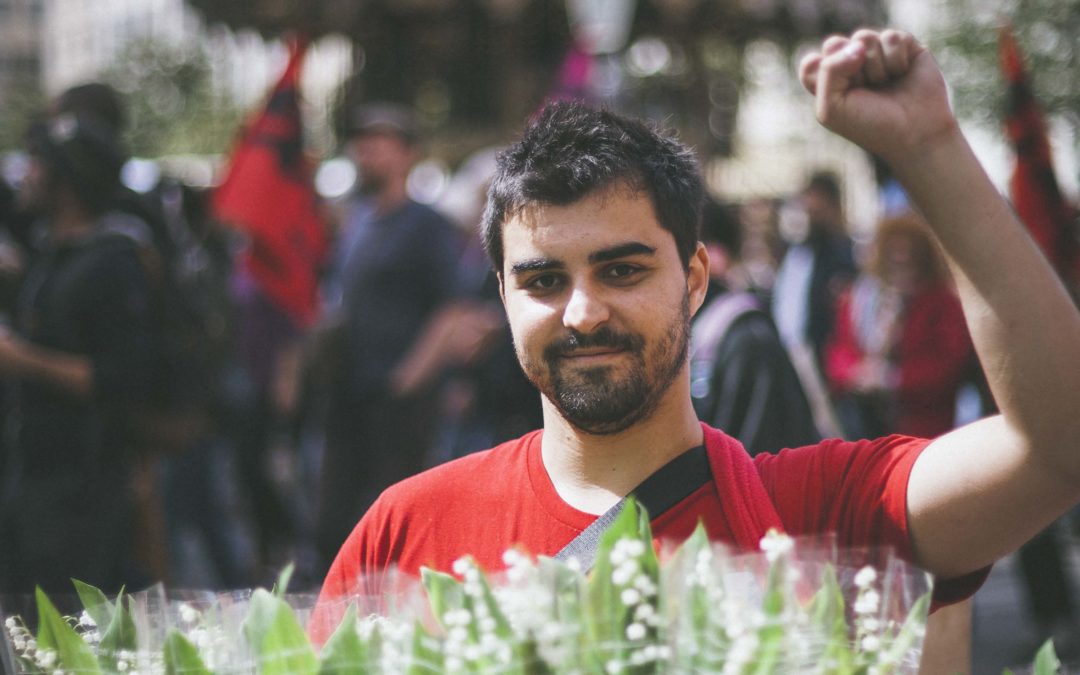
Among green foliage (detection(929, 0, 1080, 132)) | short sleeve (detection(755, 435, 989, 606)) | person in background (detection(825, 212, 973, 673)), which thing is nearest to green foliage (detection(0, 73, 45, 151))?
green foliage (detection(929, 0, 1080, 132))

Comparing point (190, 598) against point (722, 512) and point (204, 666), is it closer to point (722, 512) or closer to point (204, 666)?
point (204, 666)

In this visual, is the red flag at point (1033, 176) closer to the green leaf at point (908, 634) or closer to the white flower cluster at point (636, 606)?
the green leaf at point (908, 634)

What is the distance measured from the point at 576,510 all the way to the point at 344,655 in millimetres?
728

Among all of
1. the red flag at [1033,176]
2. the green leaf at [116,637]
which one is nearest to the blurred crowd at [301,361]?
the red flag at [1033,176]

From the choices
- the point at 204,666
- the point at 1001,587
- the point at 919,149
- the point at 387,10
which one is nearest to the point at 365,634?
the point at 204,666

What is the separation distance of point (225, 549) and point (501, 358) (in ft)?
7.85

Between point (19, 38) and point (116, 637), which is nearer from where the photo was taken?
point (116, 637)

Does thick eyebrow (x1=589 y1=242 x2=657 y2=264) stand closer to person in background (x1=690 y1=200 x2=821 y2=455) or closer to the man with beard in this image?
the man with beard

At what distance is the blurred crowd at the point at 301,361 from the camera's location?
4.87 metres

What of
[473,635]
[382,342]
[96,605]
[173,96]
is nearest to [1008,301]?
[473,635]

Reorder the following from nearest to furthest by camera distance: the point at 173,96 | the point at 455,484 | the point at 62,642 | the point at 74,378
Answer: the point at 62,642
the point at 455,484
the point at 74,378
the point at 173,96

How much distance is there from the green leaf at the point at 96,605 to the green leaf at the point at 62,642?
53 millimetres

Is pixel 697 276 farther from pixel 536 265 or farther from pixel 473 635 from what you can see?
pixel 473 635

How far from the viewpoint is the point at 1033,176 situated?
669 centimetres
